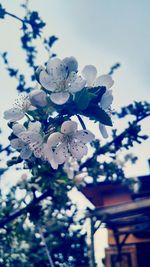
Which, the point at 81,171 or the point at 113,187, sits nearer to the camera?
the point at 81,171

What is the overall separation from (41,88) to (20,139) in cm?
26

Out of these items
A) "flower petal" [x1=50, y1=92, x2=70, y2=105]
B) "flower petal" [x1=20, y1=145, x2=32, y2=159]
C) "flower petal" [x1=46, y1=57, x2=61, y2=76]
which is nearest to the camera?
"flower petal" [x1=50, y1=92, x2=70, y2=105]

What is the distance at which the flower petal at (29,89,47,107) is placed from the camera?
3.74 ft

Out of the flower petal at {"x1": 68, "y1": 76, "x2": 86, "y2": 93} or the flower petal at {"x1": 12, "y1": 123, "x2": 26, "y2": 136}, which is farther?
the flower petal at {"x1": 12, "y1": 123, "x2": 26, "y2": 136}

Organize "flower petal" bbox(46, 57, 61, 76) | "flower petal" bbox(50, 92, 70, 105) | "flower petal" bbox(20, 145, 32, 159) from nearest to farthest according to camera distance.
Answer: "flower petal" bbox(50, 92, 70, 105)
"flower petal" bbox(46, 57, 61, 76)
"flower petal" bbox(20, 145, 32, 159)

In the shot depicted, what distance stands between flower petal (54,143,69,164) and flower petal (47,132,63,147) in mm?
42

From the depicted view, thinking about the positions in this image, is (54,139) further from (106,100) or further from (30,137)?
(106,100)

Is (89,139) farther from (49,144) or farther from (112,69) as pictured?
(112,69)

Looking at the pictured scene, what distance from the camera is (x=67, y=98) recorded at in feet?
3.57

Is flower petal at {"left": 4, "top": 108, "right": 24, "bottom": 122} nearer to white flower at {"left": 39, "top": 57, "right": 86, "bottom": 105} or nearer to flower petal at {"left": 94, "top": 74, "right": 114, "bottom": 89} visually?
white flower at {"left": 39, "top": 57, "right": 86, "bottom": 105}

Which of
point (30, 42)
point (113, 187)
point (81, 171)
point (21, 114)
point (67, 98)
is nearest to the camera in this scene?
point (67, 98)

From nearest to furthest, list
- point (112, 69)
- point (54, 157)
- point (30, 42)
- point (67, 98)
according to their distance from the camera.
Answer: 1. point (67, 98)
2. point (54, 157)
3. point (30, 42)
4. point (112, 69)

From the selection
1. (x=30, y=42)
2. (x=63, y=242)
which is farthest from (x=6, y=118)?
(x=63, y=242)

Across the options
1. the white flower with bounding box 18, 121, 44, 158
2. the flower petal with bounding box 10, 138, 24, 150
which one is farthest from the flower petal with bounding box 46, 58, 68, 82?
the flower petal with bounding box 10, 138, 24, 150
